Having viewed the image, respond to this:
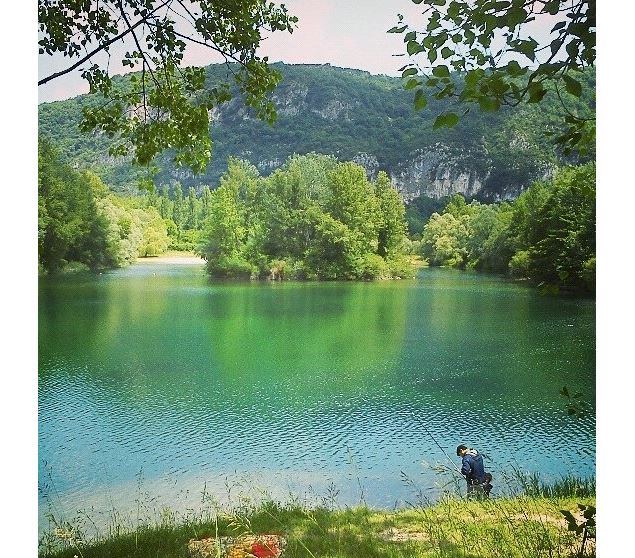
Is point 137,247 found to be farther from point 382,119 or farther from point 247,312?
point 382,119

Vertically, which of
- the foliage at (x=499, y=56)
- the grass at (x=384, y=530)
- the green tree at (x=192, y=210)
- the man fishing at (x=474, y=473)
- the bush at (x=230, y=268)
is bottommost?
the grass at (x=384, y=530)

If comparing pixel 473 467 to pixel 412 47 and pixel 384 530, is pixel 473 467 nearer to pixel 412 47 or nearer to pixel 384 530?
pixel 384 530

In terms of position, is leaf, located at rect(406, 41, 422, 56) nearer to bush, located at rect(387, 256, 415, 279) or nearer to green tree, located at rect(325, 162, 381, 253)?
green tree, located at rect(325, 162, 381, 253)

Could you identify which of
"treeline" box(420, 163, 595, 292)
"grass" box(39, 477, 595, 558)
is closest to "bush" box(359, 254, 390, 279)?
"treeline" box(420, 163, 595, 292)

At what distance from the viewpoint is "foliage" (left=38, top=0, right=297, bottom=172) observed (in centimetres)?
316

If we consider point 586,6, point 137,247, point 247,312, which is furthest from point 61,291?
point 586,6

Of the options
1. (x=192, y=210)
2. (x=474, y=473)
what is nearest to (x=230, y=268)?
(x=192, y=210)

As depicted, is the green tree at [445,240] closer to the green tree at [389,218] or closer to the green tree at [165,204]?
the green tree at [389,218]

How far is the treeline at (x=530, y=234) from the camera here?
10.6 feet

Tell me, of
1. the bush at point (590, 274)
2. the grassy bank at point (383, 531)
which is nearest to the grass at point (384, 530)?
the grassy bank at point (383, 531)

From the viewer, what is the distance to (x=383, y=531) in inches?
119

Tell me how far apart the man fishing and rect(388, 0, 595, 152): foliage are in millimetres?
1443

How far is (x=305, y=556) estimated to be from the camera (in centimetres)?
285

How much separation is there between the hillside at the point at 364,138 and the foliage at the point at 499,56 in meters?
0.63
